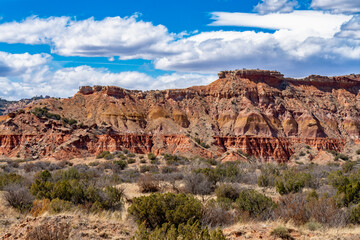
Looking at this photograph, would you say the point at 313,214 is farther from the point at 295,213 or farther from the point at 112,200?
the point at 112,200

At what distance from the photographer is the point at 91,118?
7994 cm

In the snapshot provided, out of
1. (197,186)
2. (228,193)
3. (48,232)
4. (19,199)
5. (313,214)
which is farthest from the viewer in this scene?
(197,186)

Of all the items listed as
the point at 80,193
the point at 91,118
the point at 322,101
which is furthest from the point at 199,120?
the point at 80,193

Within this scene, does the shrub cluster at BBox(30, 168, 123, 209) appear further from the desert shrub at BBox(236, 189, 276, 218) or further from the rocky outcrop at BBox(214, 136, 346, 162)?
the rocky outcrop at BBox(214, 136, 346, 162)

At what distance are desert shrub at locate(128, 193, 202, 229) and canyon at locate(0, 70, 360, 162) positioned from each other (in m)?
46.8

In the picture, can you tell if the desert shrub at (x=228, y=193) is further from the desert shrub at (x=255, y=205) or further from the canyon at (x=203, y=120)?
the canyon at (x=203, y=120)

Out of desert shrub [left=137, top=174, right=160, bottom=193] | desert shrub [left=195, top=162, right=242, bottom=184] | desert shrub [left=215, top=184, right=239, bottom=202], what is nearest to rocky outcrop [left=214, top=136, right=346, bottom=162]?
desert shrub [left=195, top=162, right=242, bottom=184]

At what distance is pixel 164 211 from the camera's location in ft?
42.3

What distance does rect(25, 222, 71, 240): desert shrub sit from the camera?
9438mm

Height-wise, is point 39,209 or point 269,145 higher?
point 39,209

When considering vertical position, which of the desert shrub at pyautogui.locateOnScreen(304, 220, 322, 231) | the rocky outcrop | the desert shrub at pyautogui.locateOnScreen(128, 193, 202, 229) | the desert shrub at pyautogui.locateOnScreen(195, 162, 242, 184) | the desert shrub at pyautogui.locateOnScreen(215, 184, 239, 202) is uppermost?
the desert shrub at pyautogui.locateOnScreen(128, 193, 202, 229)

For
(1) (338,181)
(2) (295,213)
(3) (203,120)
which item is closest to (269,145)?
(3) (203,120)

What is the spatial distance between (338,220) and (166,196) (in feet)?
21.4

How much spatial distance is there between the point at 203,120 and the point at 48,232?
257 feet
